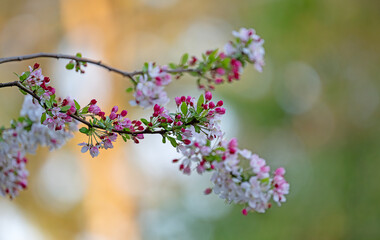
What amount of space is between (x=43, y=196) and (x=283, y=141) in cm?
237

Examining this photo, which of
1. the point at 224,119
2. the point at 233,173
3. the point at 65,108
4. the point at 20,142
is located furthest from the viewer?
the point at 224,119

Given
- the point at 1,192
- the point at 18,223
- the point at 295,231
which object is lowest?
the point at 1,192

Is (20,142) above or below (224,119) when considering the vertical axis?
below

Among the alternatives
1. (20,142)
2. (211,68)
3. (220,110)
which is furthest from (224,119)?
(220,110)

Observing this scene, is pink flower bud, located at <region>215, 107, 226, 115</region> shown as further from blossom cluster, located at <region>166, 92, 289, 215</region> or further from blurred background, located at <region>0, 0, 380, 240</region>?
blurred background, located at <region>0, 0, 380, 240</region>

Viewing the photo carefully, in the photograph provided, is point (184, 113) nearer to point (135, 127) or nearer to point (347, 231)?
point (135, 127)

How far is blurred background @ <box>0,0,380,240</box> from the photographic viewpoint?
12.6ft

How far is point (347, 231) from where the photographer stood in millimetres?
4121

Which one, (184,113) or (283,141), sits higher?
(283,141)

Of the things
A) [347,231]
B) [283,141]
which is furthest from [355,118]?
[347,231]

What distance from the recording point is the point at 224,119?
3.84 meters

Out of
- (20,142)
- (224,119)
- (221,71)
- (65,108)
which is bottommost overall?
(65,108)

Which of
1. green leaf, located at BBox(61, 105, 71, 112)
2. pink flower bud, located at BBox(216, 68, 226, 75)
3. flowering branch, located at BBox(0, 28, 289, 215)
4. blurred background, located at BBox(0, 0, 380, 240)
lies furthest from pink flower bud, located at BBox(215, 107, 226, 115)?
blurred background, located at BBox(0, 0, 380, 240)

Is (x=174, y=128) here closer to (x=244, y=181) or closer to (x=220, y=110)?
(x=220, y=110)
